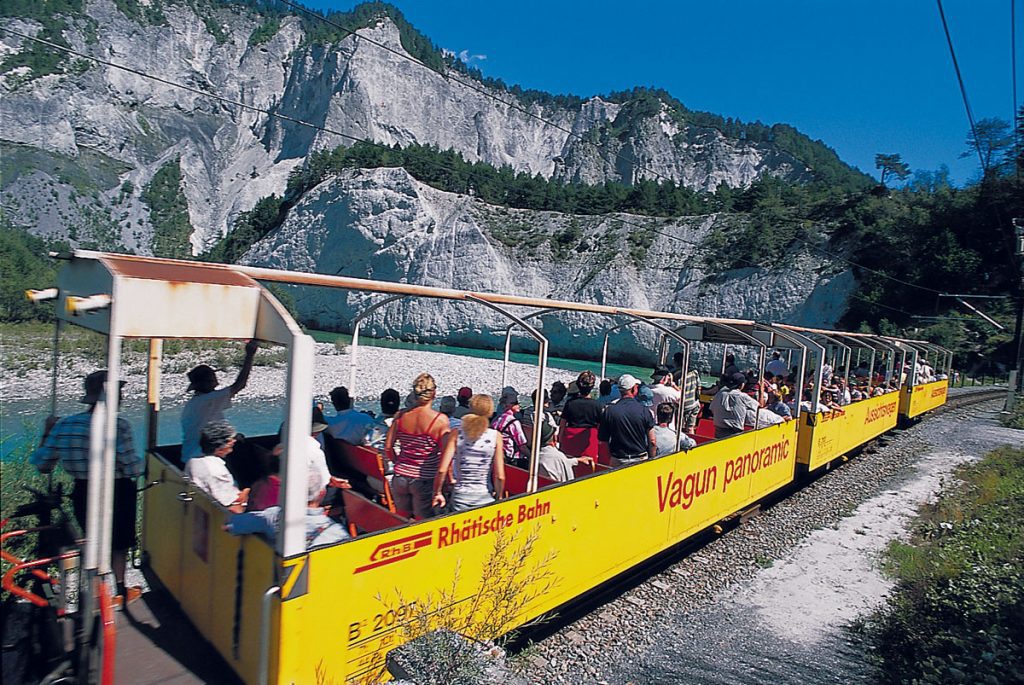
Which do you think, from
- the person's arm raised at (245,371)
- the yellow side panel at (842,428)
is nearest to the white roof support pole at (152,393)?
the person's arm raised at (245,371)

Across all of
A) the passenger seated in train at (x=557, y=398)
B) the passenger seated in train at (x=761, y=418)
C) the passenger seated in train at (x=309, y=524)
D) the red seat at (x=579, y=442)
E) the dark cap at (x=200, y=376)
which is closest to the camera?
the passenger seated in train at (x=309, y=524)

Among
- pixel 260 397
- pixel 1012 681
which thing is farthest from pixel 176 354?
pixel 1012 681

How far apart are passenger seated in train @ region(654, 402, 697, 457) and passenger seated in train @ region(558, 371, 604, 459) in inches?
25.8

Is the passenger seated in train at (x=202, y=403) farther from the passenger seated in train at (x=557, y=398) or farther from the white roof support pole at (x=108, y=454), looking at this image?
the passenger seated in train at (x=557, y=398)

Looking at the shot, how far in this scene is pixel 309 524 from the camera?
385 cm

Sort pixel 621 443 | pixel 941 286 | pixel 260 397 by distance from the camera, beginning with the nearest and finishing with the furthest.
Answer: pixel 621 443
pixel 260 397
pixel 941 286

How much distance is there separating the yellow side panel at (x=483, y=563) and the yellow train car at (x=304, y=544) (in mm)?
10

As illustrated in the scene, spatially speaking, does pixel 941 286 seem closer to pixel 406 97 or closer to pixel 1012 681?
pixel 1012 681

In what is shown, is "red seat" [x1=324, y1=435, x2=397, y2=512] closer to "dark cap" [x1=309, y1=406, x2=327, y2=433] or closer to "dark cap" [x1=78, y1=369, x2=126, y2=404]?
"dark cap" [x1=309, y1=406, x2=327, y2=433]

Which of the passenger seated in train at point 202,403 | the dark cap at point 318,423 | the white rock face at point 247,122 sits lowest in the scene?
the dark cap at point 318,423

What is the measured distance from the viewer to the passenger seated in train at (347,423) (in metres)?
6.16

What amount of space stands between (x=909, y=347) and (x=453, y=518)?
59.8 feet

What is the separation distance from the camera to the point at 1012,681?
3852 mm

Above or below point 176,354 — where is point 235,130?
above
